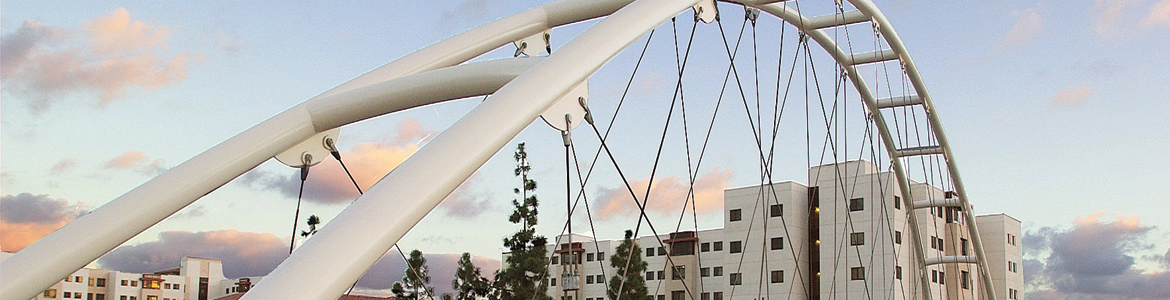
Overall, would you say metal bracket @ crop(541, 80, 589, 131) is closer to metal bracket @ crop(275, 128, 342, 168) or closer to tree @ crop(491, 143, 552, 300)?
metal bracket @ crop(275, 128, 342, 168)

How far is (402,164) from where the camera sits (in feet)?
18.9

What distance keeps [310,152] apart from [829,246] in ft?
165

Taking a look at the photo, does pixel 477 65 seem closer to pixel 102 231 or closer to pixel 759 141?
pixel 102 231

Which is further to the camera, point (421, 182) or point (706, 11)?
point (706, 11)

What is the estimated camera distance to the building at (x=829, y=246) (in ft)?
179

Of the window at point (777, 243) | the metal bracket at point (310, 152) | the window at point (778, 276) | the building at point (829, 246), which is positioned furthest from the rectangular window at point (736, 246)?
the metal bracket at point (310, 152)

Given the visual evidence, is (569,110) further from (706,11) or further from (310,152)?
(706,11)

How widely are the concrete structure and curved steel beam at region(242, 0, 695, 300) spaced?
89.2m

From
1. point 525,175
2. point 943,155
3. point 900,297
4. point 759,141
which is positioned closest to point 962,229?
point 900,297

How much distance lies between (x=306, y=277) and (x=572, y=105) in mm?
2374

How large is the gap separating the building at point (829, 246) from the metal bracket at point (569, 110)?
4653 centimetres

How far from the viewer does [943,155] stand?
828 inches

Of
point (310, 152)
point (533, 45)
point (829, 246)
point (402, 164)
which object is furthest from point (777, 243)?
point (402, 164)

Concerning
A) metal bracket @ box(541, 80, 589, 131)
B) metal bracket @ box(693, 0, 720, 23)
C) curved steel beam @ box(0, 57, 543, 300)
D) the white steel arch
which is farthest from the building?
Answer: metal bracket @ box(541, 80, 589, 131)
